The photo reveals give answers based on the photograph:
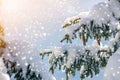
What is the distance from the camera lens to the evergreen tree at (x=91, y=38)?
685 cm

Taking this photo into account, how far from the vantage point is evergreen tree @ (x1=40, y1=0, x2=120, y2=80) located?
685cm

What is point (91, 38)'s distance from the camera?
24.1ft

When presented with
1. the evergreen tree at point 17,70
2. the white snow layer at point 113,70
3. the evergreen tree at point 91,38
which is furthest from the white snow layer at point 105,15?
the white snow layer at point 113,70

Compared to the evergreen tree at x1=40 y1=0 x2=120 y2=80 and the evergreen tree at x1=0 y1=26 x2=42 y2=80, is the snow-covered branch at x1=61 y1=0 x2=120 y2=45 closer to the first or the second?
the evergreen tree at x1=40 y1=0 x2=120 y2=80

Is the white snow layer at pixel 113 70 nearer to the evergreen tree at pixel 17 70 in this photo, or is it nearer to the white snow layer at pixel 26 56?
the white snow layer at pixel 26 56

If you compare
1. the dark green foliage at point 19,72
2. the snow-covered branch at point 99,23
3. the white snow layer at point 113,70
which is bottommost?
the white snow layer at point 113,70

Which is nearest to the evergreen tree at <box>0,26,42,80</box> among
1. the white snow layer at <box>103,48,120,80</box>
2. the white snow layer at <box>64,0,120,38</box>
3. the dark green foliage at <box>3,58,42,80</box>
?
the dark green foliage at <box>3,58,42,80</box>

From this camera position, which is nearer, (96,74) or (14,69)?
(14,69)

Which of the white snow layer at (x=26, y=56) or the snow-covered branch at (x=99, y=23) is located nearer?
the white snow layer at (x=26, y=56)

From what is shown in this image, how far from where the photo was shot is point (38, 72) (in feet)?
21.4

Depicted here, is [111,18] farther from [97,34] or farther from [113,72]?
[113,72]

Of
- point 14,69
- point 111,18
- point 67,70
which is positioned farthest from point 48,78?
point 111,18

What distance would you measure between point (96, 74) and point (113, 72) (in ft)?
15.2

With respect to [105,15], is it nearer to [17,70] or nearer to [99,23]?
[99,23]
